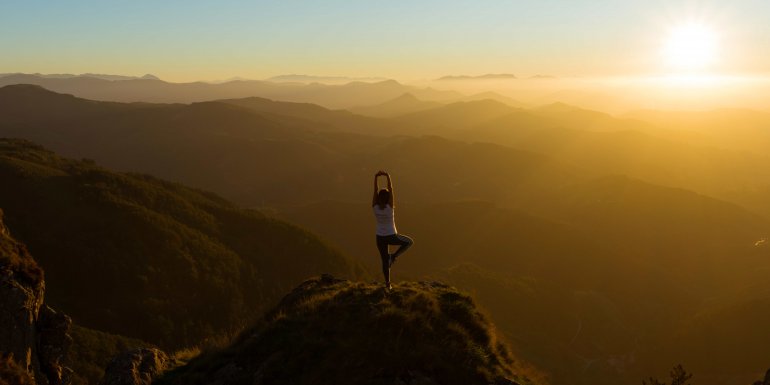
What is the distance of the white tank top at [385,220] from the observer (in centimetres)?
1454

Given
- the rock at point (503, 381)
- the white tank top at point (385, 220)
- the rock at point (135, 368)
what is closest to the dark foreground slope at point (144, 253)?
the rock at point (135, 368)

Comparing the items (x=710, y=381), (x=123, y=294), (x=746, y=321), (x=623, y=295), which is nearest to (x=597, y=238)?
(x=623, y=295)

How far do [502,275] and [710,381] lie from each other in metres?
43.7

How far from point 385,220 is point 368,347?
14.0 ft

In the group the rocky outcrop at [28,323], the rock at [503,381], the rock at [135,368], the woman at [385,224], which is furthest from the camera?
the rocky outcrop at [28,323]

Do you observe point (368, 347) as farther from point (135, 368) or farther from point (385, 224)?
point (135, 368)

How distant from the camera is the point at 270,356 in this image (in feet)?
38.8

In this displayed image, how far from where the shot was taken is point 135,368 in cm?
1345

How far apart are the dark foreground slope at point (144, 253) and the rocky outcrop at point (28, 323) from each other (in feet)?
148

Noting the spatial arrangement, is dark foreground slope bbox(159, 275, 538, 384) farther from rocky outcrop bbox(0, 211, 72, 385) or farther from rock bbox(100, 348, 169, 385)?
rocky outcrop bbox(0, 211, 72, 385)

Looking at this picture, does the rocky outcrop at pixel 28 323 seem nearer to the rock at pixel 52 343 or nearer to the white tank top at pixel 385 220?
the rock at pixel 52 343

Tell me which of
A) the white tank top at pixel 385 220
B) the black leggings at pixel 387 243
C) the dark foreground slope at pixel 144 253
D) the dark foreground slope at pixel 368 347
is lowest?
the dark foreground slope at pixel 144 253

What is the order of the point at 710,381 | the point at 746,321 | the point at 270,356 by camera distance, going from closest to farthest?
the point at 270,356
the point at 710,381
the point at 746,321

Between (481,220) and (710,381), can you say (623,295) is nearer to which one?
(710,381)
